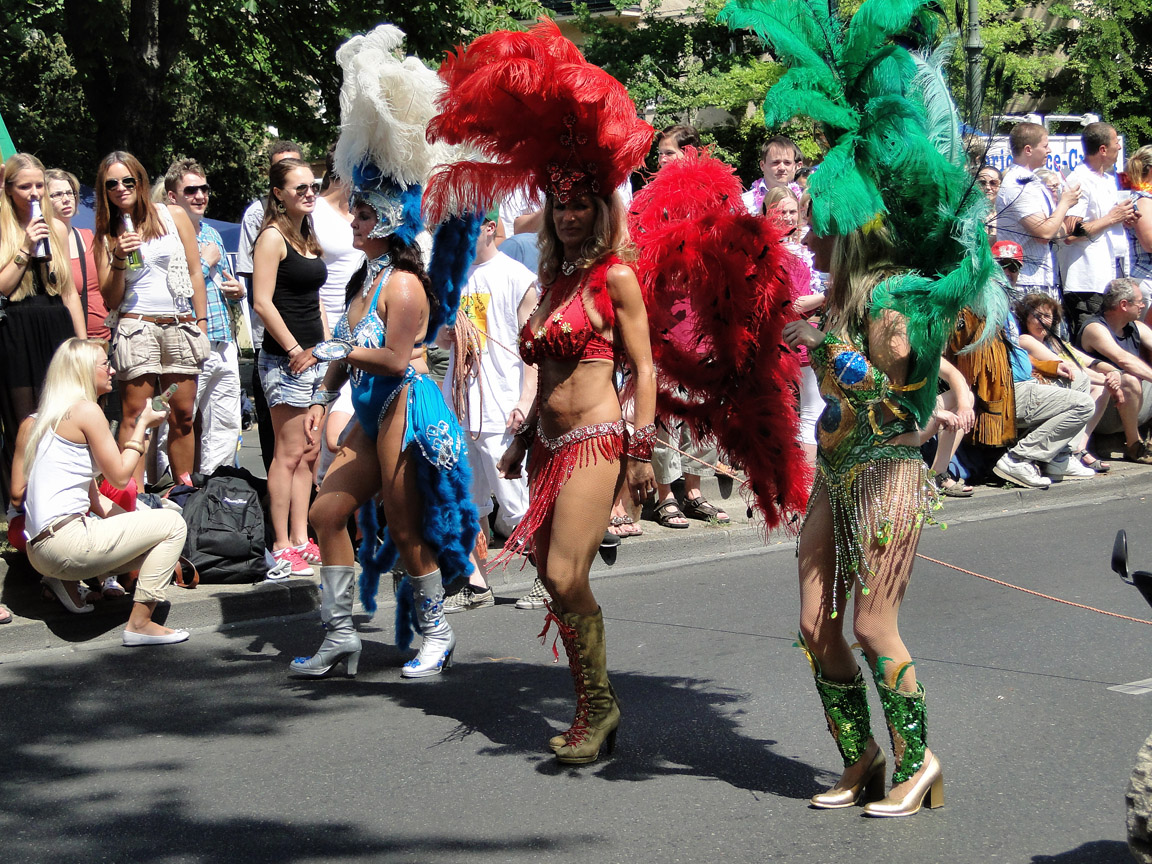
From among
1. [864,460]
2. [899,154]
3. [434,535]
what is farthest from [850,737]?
[434,535]

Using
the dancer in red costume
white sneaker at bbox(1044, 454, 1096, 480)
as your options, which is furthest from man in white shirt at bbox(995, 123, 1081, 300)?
the dancer in red costume

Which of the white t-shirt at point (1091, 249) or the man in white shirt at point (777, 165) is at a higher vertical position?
the man in white shirt at point (777, 165)

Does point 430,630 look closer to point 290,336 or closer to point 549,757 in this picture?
point 549,757

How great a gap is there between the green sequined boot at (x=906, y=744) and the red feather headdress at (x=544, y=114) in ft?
6.31

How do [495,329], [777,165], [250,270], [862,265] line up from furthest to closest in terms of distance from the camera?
[777,165] < [250,270] < [495,329] < [862,265]

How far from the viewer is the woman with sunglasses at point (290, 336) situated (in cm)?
690

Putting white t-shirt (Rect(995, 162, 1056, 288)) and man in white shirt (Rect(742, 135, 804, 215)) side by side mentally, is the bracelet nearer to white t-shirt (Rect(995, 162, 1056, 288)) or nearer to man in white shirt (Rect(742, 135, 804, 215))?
man in white shirt (Rect(742, 135, 804, 215))

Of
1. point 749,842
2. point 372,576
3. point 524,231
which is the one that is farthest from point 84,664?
point 524,231

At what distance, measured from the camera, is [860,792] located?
13.0 feet

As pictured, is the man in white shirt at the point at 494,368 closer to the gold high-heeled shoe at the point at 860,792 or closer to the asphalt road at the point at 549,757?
the asphalt road at the point at 549,757

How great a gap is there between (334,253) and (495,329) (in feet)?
3.82

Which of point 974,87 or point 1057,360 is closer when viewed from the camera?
point 974,87

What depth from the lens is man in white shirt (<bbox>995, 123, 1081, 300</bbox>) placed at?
10469 mm

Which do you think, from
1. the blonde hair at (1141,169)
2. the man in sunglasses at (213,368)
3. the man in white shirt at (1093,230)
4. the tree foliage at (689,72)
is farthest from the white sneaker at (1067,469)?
the tree foliage at (689,72)
